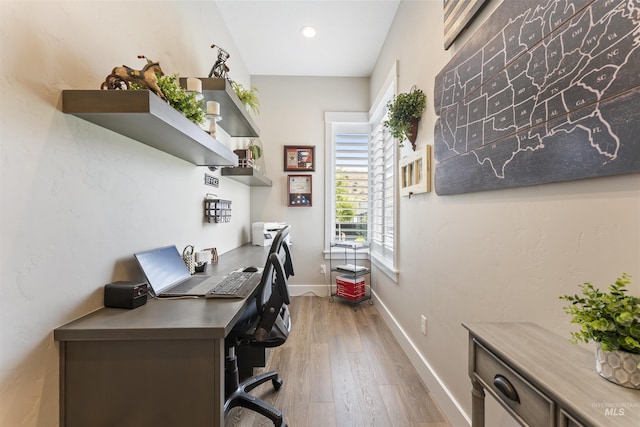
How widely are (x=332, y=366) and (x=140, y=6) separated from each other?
99.1 inches

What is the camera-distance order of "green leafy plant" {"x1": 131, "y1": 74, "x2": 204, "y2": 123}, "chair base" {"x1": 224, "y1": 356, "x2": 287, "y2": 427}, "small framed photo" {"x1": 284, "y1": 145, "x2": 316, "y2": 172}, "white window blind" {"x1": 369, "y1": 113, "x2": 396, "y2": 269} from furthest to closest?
"small framed photo" {"x1": 284, "y1": 145, "x2": 316, "y2": 172}
"white window blind" {"x1": 369, "y1": 113, "x2": 396, "y2": 269}
"chair base" {"x1": 224, "y1": 356, "x2": 287, "y2": 427}
"green leafy plant" {"x1": 131, "y1": 74, "x2": 204, "y2": 123}

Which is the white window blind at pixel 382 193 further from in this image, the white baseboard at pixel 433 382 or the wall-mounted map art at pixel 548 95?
the wall-mounted map art at pixel 548 95

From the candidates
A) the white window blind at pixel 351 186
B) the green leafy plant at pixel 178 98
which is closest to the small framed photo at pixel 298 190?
the white window blind at pixel 351 186

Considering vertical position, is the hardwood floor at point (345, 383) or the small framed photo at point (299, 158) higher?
the small framed photo at point (299, 158)

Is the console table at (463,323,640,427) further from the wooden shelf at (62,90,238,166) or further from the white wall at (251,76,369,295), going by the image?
the white wall at (251,76,369,295)

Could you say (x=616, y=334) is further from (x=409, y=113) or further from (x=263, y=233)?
(x=263, y=233)

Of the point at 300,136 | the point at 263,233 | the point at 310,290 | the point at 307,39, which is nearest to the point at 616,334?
the point at 263,233

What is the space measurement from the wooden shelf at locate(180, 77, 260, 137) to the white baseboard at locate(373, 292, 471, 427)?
2.16 m

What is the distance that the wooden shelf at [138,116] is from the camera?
3.17 feet

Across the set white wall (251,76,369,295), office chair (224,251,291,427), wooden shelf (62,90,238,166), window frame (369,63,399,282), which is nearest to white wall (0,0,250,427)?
wooden shelf (62,90,238,166)

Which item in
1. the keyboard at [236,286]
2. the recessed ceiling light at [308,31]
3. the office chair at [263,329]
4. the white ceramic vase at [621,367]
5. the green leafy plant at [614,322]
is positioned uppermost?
the recessed ceiling light at [308,31]

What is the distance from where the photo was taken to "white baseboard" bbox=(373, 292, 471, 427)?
1.48 m

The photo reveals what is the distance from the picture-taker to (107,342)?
961 mm

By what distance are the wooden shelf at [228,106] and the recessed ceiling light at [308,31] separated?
4.01 feet
